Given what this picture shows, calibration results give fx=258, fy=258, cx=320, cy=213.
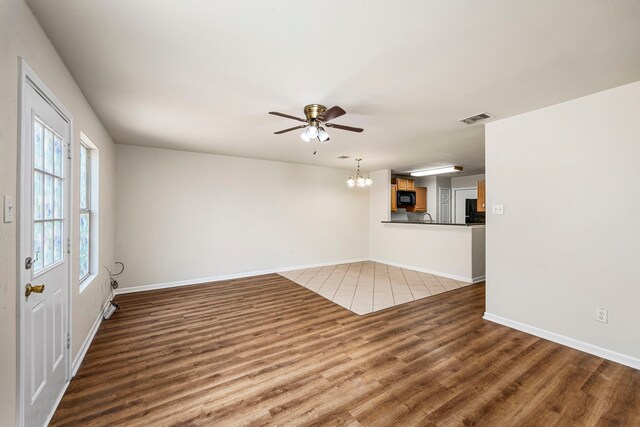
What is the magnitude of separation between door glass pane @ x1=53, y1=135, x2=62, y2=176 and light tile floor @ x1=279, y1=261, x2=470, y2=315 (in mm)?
3270

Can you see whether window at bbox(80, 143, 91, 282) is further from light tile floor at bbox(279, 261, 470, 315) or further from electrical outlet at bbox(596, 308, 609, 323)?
electrical outlet at bbox(596, 308, 609, 323)

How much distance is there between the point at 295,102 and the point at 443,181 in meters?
6.80

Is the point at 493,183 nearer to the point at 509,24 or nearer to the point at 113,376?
the point at 509,24

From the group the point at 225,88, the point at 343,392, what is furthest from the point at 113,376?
the point at 225,88

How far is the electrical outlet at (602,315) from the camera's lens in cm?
241

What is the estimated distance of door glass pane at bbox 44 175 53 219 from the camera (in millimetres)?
1664

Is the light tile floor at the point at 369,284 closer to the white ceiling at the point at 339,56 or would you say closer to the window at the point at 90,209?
the white ceiling at the point at 339,56

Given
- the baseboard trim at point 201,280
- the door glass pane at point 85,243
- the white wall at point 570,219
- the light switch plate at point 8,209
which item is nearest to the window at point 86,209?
the door glass pane at point 85,243

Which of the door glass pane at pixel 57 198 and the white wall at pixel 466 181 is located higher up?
the white wall at pixel 466 181

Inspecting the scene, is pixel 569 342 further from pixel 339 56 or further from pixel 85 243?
pixel 85 243

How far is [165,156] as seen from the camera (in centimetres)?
452

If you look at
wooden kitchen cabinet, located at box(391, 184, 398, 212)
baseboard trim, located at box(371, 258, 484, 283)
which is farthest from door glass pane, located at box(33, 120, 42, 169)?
wooden kitchen cabinet, located at box(391, 184, 398, 212)

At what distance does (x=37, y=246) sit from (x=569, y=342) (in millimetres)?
4493

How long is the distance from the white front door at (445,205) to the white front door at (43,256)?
27.3 ft
